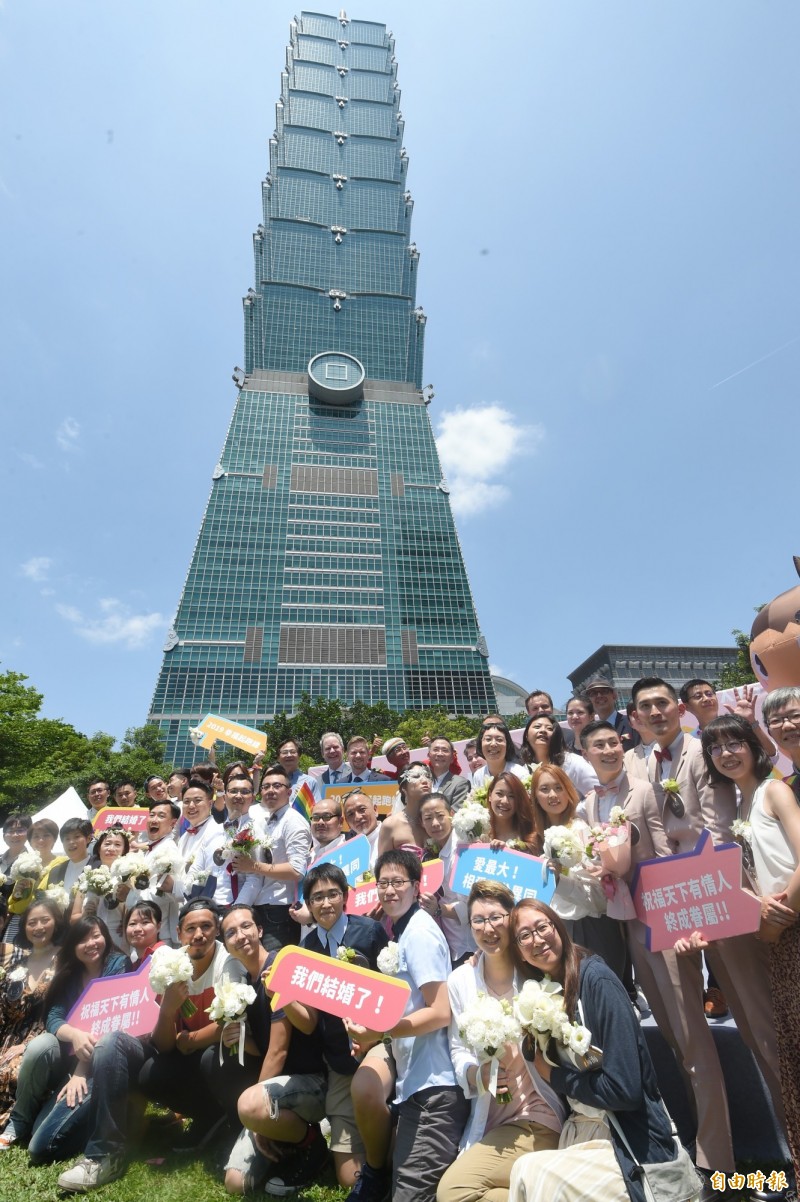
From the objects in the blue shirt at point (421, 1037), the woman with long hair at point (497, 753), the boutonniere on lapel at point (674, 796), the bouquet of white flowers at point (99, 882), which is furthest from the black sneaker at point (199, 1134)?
the boutonniere on lapel at point (674, 796)

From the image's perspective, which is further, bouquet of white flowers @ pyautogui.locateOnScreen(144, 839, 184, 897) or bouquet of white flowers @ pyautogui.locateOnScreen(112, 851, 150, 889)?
bouquet of white flowers @ pyautogui.locateOnScreen(112, 851, 150, 889)

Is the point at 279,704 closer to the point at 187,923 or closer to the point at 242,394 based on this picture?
the point at 242,394

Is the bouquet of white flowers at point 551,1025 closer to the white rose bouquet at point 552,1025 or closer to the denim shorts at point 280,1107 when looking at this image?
the white rose bouquet at point 552,1025

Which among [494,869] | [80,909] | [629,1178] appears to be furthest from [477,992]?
[80,909]

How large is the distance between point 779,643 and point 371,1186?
15.8ft

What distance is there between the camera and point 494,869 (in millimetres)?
3982

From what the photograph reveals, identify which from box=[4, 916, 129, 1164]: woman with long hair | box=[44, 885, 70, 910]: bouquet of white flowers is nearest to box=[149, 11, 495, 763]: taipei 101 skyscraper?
box=[44, 885, 70, 910]: bouquet of white flowers

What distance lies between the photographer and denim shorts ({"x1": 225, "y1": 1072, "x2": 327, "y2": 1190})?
355cm

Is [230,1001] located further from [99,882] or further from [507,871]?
[99,882]

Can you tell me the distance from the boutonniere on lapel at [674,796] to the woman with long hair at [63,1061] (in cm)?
416

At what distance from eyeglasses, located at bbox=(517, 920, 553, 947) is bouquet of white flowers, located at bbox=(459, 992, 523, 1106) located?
30 cm

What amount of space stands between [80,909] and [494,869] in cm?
402

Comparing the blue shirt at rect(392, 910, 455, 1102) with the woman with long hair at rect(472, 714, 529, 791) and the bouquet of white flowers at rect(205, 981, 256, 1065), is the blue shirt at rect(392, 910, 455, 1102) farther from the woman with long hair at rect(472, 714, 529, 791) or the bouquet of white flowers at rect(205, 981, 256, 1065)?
the woman with long hair at rect(472, 714, 529, 791)

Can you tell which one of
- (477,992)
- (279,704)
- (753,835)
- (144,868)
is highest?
(279,704)
